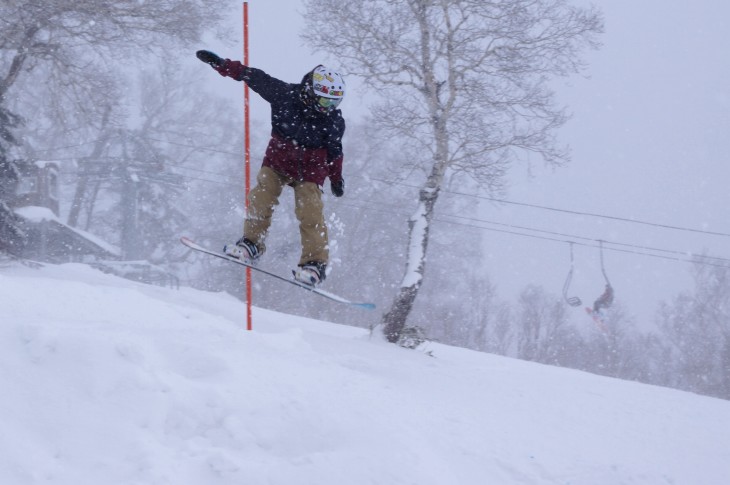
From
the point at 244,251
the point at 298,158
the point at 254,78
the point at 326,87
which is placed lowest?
the point at 244,251

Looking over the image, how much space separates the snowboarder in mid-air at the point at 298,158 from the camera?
5.95m

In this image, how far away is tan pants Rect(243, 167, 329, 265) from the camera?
19.8 ft

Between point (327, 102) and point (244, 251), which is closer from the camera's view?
point (327, 102)

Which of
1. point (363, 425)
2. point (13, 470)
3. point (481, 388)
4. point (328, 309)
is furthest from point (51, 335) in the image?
point (328, 309)

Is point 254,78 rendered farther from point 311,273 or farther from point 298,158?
point 311,273

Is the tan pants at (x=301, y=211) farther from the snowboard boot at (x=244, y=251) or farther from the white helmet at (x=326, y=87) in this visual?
the white helmet at (x=326, y=87)

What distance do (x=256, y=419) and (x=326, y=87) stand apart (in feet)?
10.4

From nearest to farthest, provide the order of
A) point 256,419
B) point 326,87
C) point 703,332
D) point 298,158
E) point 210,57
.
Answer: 1. point 256,419
2. point 326,87
3. point 210,57
4. point 298,158
5. point 703,332

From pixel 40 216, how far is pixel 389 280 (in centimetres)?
1571

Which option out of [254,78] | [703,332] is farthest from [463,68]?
[703,332]

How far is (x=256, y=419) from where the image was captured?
3793 millimetres

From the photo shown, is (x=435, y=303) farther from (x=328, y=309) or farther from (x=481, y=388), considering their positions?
(x=481, y=388)

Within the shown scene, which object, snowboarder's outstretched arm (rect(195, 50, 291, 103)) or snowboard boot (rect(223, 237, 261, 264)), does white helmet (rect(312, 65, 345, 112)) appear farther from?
snowboard boot (rect(223, 237, 261, 264))

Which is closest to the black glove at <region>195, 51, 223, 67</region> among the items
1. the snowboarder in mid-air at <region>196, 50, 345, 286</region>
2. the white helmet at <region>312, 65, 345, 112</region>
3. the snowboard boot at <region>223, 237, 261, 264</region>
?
the snowboarder in mid-air at <region>196, 50, 345, 286</region>
